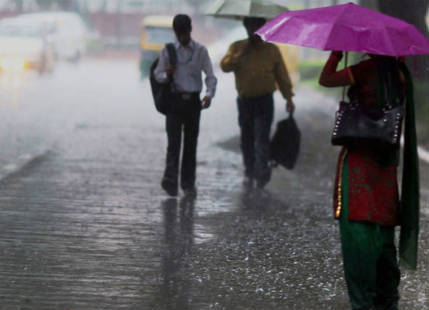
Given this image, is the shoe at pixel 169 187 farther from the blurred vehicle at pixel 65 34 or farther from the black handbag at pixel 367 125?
the blurred vehicle at pixel 65 34

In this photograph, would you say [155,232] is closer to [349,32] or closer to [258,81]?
[258,81]

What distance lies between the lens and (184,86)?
879 cm

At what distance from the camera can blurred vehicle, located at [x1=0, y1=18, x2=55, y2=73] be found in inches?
1120

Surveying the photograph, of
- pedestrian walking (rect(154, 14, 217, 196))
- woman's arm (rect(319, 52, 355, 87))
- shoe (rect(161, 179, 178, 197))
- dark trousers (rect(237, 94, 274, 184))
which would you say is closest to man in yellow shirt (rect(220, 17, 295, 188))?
dark trousers (rect(237, 94, 274, 184))

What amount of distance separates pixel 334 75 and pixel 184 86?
3.68 m

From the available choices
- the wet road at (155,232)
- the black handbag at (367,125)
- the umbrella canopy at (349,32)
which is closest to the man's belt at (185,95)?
the wet road at (155,232)

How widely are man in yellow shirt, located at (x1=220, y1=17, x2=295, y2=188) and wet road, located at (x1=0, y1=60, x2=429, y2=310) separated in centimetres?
45

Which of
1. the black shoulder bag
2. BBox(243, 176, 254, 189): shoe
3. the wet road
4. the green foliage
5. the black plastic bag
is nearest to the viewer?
the wet road

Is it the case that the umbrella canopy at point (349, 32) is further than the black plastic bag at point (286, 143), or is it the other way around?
the black plastic bag at point (286, 143)

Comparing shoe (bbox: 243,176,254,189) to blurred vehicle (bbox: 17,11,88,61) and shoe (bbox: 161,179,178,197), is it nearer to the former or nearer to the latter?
shoe (bbox: 161,179,178,197)

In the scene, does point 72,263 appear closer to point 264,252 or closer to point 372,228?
point 264,252

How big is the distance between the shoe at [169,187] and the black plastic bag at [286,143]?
1.26m

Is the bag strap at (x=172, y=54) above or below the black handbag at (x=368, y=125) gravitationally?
above

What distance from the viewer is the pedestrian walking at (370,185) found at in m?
5.17
